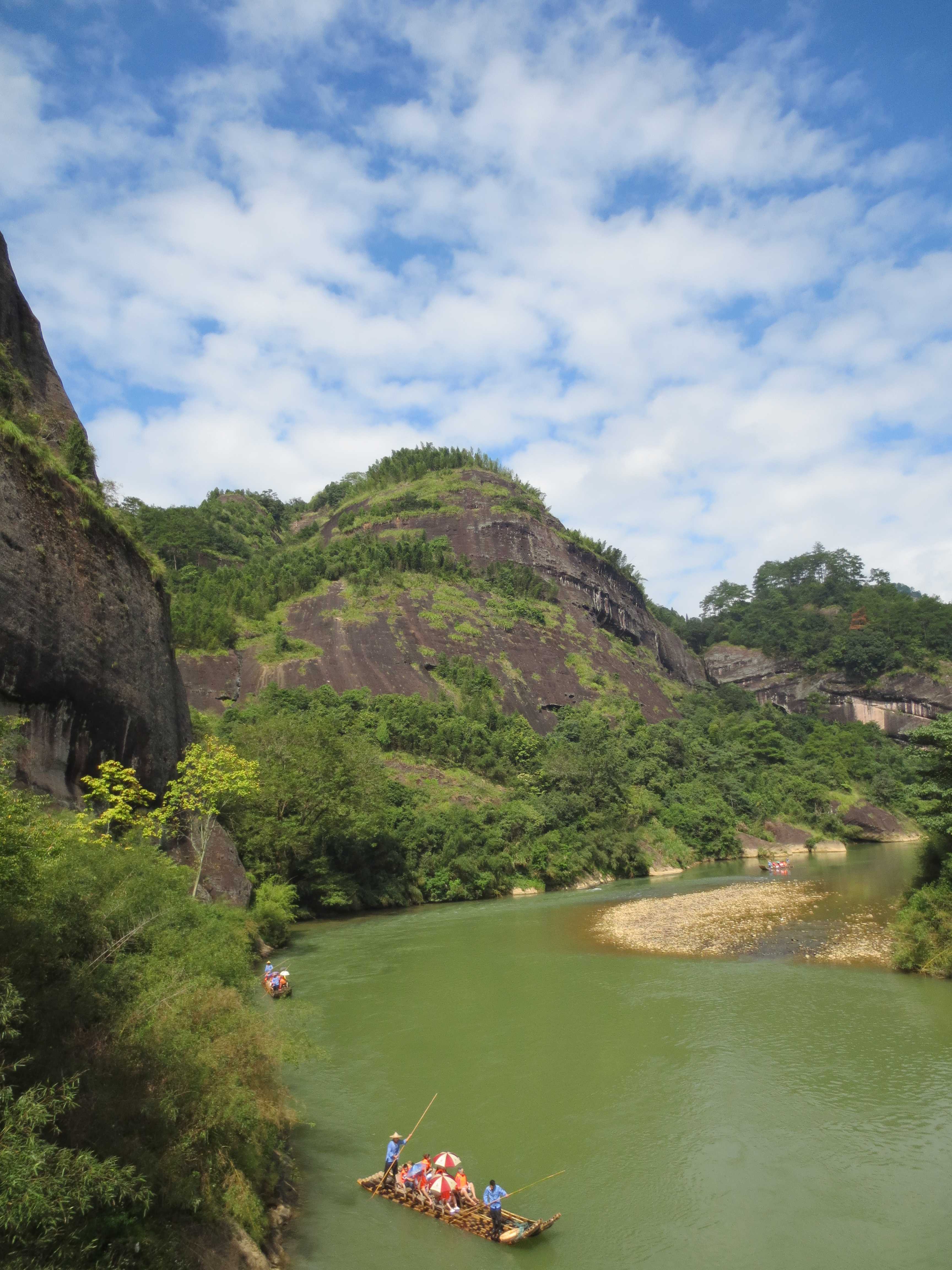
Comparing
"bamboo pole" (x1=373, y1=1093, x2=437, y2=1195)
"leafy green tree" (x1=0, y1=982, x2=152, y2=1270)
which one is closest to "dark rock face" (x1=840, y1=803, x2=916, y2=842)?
"bamboo pole" (x1=373, y1=1093, x2=437, y2=1195)

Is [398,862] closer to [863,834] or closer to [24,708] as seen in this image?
[24,708]

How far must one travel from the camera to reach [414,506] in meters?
94.4

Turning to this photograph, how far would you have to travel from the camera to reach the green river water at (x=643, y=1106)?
9242 millimetres

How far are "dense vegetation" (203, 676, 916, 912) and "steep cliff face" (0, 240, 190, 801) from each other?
10.8 metres

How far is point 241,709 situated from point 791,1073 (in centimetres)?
4479

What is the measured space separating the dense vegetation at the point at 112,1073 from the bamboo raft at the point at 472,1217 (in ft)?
5.31

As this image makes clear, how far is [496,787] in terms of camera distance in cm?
5197

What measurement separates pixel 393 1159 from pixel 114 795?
13.0 m

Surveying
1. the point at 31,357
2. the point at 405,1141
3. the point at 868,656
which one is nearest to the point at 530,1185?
the point at 405,1141

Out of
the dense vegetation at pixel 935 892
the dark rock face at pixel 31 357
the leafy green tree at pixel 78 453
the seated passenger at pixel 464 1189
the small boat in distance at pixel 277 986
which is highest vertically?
the dark rock face at pixel 31 357

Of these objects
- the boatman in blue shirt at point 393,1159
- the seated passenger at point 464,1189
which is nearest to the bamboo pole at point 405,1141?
the boatman in blue shirt at point 393,1159

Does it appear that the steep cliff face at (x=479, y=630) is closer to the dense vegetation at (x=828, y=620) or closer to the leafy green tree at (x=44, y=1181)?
the dense vegetation at (x=828, y=620)

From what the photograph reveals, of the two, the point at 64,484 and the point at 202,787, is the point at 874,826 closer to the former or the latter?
the point at 202,787

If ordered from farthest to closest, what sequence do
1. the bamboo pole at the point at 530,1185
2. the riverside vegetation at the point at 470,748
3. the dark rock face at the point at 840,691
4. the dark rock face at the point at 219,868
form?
1. the dark rock face at the point at 840,691
2. the riverside vegetation at the point at 470,748
3. the dark rock face at the point at 219,868
4. the bamboo pole at the point at 530,1185
